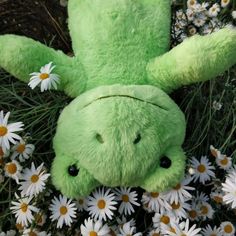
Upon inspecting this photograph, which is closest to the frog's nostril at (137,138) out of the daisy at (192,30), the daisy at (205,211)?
the daisy at (205,211)

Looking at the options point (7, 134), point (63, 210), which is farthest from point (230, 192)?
point (7, 134)

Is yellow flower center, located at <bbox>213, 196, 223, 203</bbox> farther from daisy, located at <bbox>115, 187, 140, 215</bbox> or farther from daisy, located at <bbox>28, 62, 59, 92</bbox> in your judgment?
daisy, located at <bbox>28, 62, 59, 92</bbox>

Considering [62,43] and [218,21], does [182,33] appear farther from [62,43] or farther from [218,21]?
[62,43]

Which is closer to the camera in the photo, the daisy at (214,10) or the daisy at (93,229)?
the daisy at (93,229)

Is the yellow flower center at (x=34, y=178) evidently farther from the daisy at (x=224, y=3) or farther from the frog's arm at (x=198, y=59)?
the daisy at (x=224, y=3)

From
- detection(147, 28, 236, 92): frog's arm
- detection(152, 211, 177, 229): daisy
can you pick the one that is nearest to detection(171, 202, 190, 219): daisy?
detection(152, 211, 177, 229): daisy

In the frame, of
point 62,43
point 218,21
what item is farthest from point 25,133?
point 218,21

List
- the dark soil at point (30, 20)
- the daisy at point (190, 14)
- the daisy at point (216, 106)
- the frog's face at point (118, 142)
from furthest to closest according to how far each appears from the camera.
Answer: the daisy at point (190, 14) → the dark soil at point (30, 20) → the daisy at point (216, 106) → the frog's face at point (118, 142)
